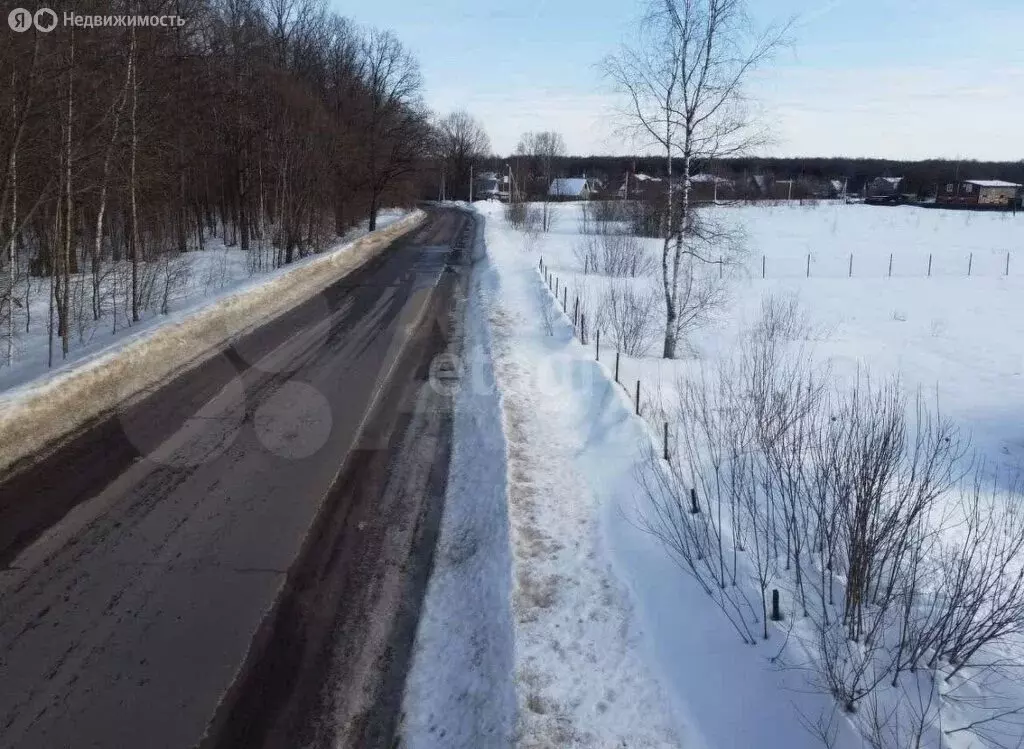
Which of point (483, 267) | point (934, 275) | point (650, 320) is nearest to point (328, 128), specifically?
point (483, 267)

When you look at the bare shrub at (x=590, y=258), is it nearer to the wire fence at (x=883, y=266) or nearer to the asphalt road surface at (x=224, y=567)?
the wire fence at (x=883, y=266)

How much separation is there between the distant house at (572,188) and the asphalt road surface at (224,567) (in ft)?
331

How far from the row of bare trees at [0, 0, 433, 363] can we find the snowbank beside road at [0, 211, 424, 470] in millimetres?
2081

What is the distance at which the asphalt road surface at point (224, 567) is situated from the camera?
4594 millimetres

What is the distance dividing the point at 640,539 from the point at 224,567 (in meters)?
3.72

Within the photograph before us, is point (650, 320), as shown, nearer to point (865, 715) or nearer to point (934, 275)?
point (865, 715)

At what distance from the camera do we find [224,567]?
20.4ft

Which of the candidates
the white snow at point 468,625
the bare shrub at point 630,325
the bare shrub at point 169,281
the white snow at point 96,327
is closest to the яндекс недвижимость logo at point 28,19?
the white snow at point 96,327

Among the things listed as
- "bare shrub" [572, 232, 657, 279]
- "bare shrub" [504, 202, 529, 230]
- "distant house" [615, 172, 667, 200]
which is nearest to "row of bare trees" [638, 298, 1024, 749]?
"distant house" [615, 172, 667, 200]

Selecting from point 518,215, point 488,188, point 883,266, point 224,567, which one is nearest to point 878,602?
point 224,567

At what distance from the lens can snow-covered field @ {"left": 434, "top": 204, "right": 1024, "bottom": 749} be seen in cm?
443

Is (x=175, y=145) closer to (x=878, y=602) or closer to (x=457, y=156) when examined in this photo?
(x=878, y=602)

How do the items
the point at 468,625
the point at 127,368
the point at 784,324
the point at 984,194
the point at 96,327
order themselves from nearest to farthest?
the point at 468,625, the point at 127,368, the point at 96,327, the point at 784,324, the point at 984,194

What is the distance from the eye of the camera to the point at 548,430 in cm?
1004
